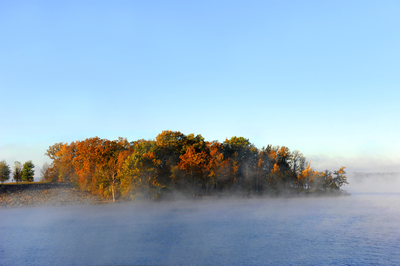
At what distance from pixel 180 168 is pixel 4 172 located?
316ft

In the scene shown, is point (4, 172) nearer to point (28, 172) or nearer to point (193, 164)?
point (28, 172)

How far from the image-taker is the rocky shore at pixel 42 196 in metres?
95.6

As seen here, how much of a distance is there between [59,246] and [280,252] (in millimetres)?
30490

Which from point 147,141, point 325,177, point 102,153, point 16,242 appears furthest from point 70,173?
point 325,177

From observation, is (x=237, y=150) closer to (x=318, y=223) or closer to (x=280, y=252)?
(x=318, y=223)

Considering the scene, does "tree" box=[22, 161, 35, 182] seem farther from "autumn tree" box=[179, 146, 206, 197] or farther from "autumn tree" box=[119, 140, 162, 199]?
"autumn tree" box=[179, 146, 206, 197]

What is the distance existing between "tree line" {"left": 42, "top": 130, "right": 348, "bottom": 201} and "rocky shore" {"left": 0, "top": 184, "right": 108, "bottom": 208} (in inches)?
162

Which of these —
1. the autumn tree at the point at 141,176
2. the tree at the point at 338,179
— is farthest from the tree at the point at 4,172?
the tree at the point at 338,179

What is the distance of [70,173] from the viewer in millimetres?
123438

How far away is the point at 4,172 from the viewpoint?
14638 centimetres

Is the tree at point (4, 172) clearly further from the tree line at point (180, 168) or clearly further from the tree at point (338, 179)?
the tree at point (338, 179)

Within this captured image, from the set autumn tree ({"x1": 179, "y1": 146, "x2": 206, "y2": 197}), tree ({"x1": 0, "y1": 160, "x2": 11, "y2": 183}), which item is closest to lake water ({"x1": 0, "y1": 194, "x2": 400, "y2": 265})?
autumn tree ({"x1": 179, "y1": 146, "x2": 206, "y2": 197})

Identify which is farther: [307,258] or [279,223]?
[279,223]

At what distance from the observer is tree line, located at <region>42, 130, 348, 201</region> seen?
10056 cm
